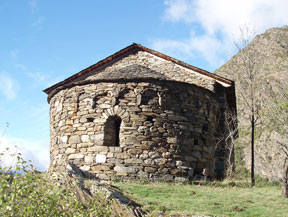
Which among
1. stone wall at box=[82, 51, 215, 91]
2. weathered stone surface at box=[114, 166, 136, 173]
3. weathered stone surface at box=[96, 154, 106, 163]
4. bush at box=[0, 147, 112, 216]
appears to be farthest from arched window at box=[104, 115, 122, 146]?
bush at box=[0, 147, 112, 216]

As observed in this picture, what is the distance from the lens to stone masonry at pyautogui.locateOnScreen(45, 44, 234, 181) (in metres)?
10.1

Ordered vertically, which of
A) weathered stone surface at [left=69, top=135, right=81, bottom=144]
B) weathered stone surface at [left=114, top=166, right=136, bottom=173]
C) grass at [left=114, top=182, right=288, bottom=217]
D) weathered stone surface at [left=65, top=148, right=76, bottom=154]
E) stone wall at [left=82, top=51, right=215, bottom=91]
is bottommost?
grass at [left=114, top=182, right=288, bottom=217]

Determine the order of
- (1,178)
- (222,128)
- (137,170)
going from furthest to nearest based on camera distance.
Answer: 1. (222,128)
2. (137,170)
3. (1,178)

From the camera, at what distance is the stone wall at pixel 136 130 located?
33.0 ft

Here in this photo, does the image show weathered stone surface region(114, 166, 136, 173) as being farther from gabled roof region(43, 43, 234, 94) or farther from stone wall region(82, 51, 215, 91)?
gabled roof region(43, 43, 234, 94)

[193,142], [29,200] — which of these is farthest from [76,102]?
[29,200]

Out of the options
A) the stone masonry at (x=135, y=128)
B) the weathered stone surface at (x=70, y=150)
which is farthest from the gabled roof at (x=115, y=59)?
the weathered stone surface at (x=70, y=150)

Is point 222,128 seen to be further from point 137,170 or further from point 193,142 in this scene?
point 137,170

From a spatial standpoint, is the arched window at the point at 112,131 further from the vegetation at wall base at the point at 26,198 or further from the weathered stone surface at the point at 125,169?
the vegetation at wall base at the point at 26,198

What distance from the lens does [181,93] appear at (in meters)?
10.8

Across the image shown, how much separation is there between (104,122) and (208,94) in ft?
12.0

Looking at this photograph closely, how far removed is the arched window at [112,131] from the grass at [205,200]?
1.48 metres

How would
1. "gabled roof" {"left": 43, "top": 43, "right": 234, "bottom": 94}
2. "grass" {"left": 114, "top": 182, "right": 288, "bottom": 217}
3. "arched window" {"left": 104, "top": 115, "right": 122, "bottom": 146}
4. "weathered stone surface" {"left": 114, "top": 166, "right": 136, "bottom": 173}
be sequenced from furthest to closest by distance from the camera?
A: "gabled roof" {"left": 43, "top": 43, "right": 234, "bottom": 94}, "arched window" {"left": 104, "top": 115, "right": 122, "bottom": 146}, "weathered stone surface" {"left": 114, "top": 166, "right": 136, "bottom": 173}, "grass" {"left": 114, "top": 182, "right": 288, "bottom": 217}

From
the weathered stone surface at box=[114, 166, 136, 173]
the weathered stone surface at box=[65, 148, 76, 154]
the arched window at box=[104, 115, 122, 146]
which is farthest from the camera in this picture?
the weathered stone surface at box=[65, 148, 76, 154]
